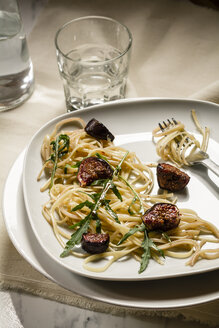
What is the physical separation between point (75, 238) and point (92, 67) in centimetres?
174

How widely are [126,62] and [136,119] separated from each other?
0.55 m

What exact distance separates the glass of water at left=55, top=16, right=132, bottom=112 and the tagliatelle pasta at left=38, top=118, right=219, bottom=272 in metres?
0.59

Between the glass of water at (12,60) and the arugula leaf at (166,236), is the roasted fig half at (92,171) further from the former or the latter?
the glass of water at (12,60)

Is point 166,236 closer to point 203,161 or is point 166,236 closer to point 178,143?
point 203,161

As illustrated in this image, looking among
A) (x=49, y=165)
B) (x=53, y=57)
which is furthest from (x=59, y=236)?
(x=53, y=57)

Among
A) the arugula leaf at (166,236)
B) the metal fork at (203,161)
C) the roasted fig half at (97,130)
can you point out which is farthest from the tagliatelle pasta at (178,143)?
the arugula leaf at (166,236)

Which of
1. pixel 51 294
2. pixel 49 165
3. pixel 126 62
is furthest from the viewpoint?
pixel 126 62

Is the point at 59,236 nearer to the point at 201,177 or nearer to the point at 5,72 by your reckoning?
the point at 201,177

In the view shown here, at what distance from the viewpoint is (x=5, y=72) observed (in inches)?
135

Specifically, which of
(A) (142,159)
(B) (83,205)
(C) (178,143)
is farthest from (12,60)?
(B) (83,205)

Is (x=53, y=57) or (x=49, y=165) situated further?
(x=53, y=57)

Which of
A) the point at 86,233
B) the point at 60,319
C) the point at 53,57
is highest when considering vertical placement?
the point at 86,233

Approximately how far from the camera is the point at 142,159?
2893 millimetres

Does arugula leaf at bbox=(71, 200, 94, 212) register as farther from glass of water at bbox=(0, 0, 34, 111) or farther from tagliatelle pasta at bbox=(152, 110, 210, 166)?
glass of water at bbox=(0, 0, 34, 111)
